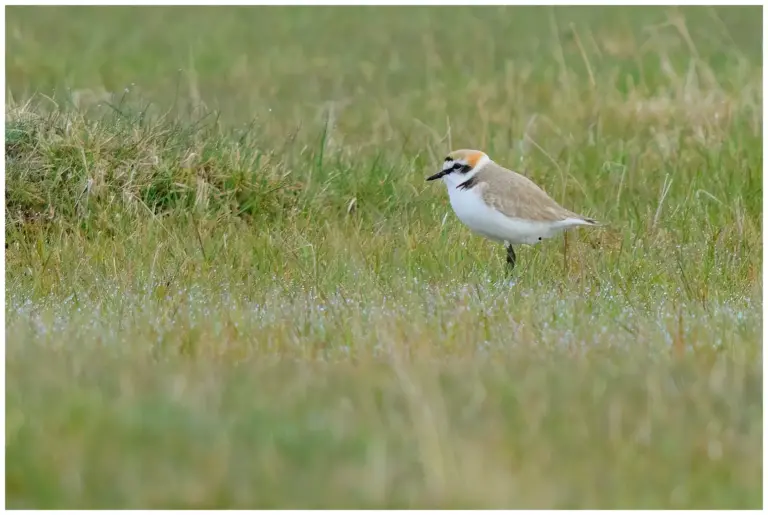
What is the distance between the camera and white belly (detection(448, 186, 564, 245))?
7555mm

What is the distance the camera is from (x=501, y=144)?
1073 cm

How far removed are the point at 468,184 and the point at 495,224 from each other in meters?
0.40

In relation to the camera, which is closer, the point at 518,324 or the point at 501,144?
the point at 518,324

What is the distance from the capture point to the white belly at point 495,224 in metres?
7.55

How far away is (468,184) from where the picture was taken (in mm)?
7836

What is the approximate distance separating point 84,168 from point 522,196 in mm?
2807

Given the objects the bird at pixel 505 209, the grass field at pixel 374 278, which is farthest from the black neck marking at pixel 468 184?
the grass field at pixel 374 278

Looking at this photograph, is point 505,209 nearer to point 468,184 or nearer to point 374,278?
point 468,184

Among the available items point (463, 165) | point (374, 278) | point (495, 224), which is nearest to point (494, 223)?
point (495, 224)

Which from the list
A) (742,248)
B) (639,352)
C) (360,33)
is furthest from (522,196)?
(360,33)

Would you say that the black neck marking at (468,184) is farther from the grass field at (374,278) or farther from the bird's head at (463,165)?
the grass field at (374,278)

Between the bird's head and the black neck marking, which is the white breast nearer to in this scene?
the black neck marking

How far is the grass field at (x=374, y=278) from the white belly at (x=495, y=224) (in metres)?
0.15

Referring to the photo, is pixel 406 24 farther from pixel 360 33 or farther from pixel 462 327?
pixel 462 327
